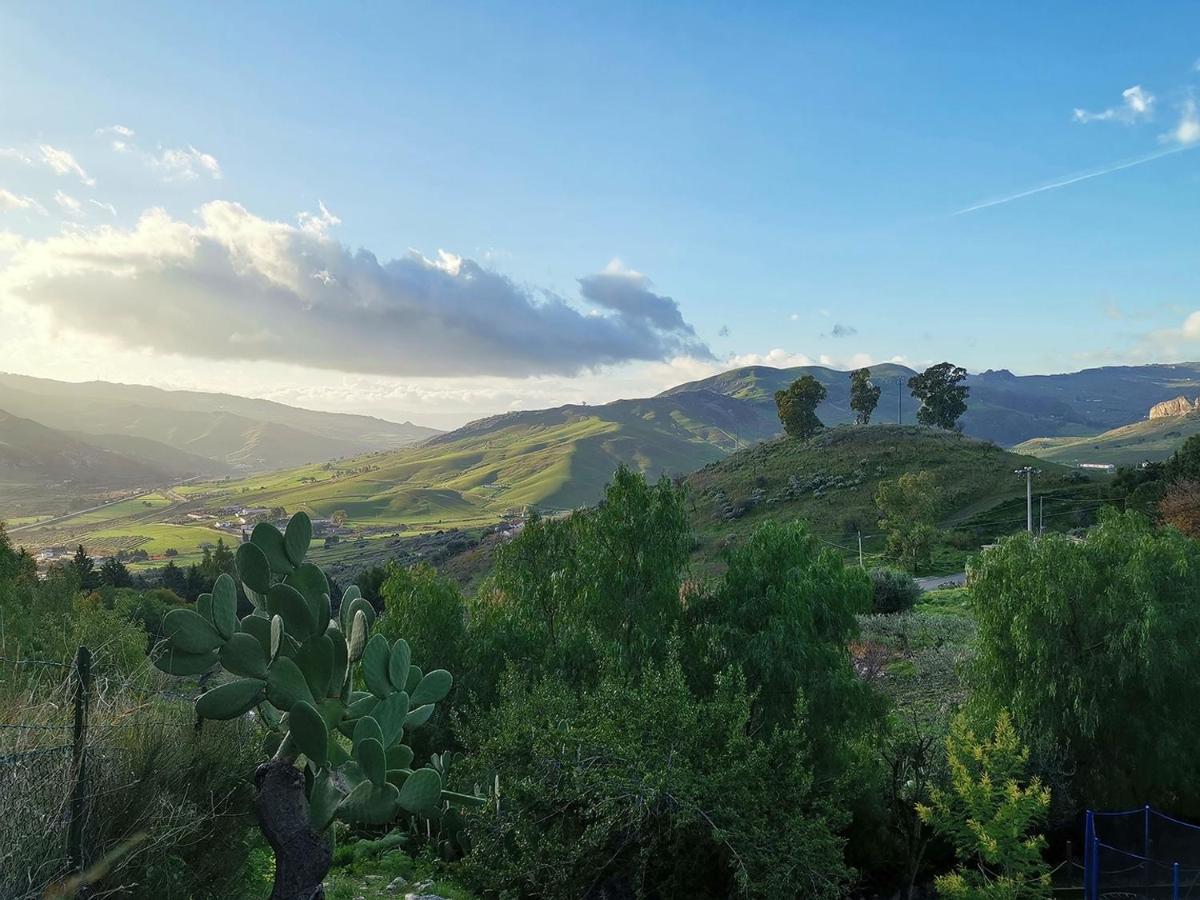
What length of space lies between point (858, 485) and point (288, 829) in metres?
84.8

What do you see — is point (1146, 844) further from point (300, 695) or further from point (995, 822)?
point (300, 695)

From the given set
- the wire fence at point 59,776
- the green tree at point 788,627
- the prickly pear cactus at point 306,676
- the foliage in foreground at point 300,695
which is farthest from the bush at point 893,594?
the wire fence at point 59,776

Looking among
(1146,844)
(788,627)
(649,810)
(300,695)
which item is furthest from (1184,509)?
(300,695)

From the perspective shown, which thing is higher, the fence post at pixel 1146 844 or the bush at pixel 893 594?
the fence post at pixel 1146 844

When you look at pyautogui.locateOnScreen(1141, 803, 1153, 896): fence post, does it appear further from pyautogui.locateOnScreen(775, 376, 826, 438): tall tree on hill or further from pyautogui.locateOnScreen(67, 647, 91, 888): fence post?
pyautogui.locateOnScreen(775, 376, 826, 438): tall tree on hill

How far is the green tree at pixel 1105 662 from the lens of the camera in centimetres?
1770

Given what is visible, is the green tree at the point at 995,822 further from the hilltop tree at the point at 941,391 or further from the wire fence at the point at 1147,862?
the hilltop tree at the point at 941,391

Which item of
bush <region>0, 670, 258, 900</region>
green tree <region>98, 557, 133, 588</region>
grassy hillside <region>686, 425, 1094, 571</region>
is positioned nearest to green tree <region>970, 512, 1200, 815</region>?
bush <region>0, 670, 258, 900</region>

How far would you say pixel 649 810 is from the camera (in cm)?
1160

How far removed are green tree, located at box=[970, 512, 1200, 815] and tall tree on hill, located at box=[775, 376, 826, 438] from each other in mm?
88251

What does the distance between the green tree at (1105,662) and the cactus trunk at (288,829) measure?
1667 centimetres

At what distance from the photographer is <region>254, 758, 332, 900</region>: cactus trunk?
352 inches

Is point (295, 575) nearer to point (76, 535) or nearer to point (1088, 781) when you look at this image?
point (1088, 781)

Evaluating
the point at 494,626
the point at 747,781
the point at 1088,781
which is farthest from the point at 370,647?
the point at 1088,781
